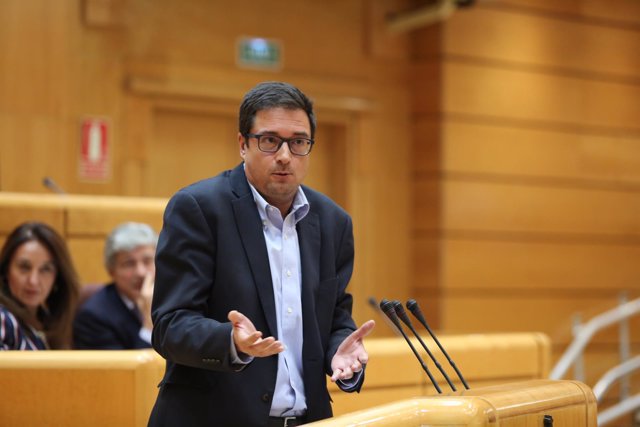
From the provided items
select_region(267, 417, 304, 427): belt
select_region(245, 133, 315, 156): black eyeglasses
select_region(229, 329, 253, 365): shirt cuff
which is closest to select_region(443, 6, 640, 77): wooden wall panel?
select_region(245, 133, 315, 156): black eyeglasses

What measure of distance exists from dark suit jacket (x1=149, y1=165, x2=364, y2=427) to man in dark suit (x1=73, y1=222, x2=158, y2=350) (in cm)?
154

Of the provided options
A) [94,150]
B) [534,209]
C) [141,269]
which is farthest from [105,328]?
[534,209]

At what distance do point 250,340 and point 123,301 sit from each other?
193 centimetres

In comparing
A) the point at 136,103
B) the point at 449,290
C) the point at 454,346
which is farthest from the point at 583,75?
the point at 454,346

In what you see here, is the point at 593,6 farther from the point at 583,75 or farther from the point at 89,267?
the point at 89,267

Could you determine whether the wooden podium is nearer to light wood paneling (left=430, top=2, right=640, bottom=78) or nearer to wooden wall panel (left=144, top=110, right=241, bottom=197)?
wooden wall panel (left=144, top=110, right=241, bottom=197)

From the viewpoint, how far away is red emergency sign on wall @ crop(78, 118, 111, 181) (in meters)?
5.07

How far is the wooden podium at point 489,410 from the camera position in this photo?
174cm

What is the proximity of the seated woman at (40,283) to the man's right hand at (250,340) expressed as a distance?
64.1 inches

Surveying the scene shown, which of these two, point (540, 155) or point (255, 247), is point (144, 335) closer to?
point (255, 247)

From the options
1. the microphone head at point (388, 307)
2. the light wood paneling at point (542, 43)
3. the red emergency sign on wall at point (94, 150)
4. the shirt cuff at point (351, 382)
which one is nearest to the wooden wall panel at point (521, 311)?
the light wood paneling at point (542, 43)

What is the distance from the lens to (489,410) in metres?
1.79

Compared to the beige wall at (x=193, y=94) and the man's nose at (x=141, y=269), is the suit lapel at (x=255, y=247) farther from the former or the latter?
the beige wall at (x=193, y=94)

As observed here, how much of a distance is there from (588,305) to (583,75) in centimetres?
152
